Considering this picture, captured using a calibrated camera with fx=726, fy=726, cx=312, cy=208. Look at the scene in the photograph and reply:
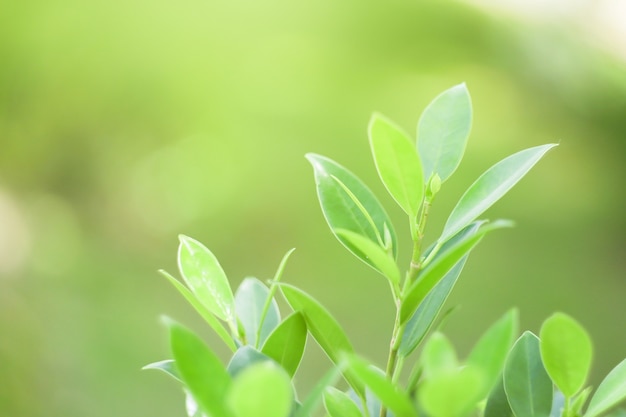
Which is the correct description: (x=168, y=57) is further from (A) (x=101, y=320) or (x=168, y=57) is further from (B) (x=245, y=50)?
(A) (x=101, y=320)

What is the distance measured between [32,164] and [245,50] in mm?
888

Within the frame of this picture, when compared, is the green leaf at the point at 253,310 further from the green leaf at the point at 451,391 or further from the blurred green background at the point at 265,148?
the blurred green background at the point at 265,148

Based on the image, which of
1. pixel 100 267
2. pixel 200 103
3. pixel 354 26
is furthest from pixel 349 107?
pixel 100 267

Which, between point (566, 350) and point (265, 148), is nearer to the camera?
point (566, 350)

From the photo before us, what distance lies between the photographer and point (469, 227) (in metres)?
0.25

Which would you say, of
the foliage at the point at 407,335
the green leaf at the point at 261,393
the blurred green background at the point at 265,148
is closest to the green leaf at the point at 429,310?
the foliage at the point at 407,335

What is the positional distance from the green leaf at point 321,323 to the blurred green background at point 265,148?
1.80 m

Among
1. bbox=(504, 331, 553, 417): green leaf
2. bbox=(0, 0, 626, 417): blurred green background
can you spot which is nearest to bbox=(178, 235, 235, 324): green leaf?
bbox=(504, 331, 553, 417): green leaf

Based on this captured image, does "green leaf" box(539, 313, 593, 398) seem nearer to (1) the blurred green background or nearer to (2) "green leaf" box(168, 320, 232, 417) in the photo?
(2) "green leaf" box(168, 320, 232, 417)

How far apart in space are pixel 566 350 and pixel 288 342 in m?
0.09

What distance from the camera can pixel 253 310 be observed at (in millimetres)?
310

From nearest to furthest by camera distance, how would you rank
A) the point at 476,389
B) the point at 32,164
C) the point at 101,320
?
the point at 476,389
the point at 101,320
the point at 32,164

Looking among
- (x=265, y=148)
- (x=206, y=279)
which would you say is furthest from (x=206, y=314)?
(x=265, y=148)

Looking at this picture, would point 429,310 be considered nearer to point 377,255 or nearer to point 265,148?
point 377,255
